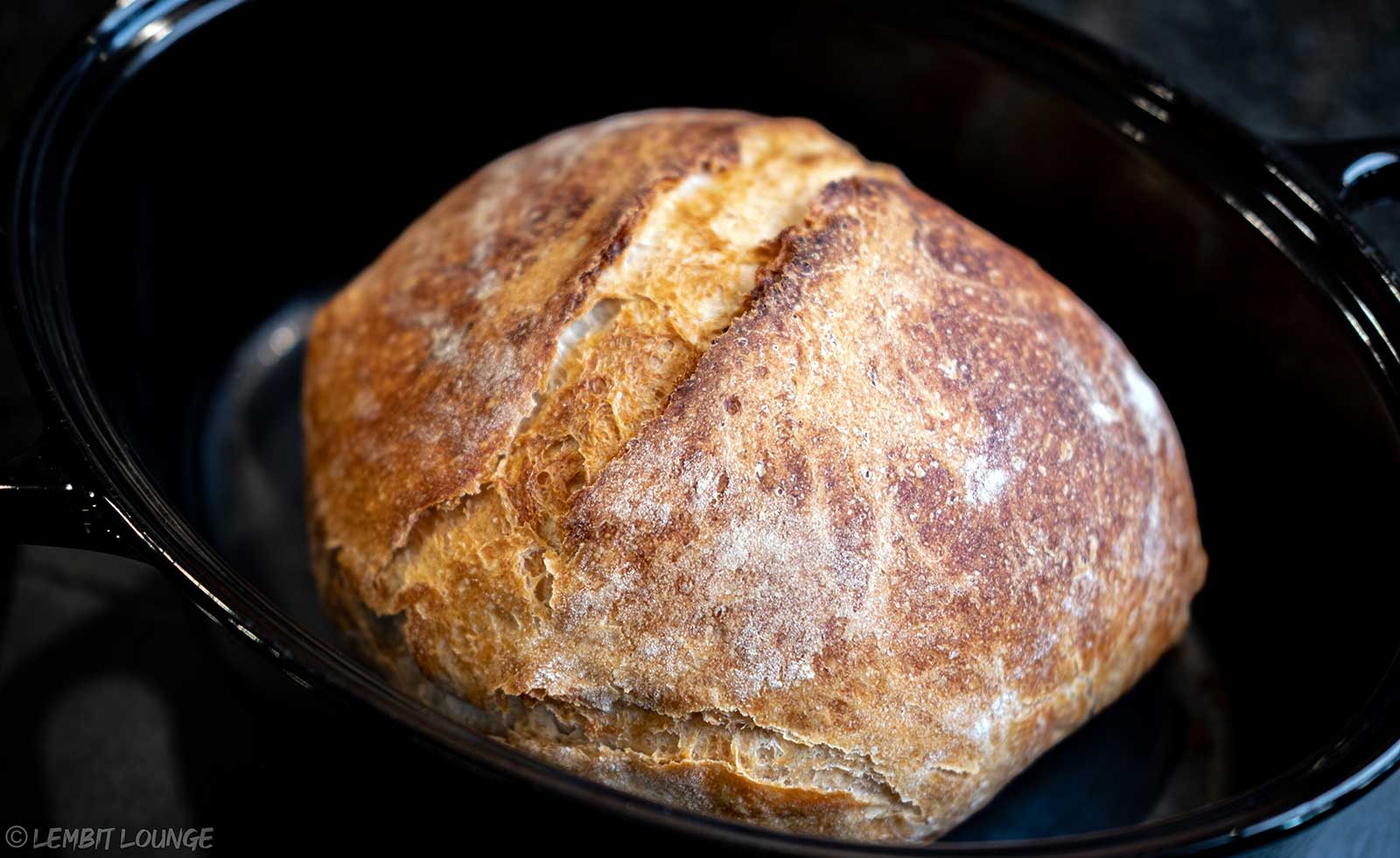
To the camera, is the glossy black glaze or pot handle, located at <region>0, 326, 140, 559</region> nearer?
pot handle, located at <region>0, 326, 140, 559</region>

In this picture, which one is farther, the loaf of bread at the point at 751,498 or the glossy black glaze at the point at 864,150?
the glossy black glaze at the point at 864,150

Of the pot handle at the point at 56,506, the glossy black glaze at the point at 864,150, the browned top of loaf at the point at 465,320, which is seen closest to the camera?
the pot handle at the point at 56,506

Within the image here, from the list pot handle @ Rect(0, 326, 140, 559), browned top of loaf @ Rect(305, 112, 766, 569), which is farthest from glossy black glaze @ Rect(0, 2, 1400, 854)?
browned top of loaf @ Rect(305, 112, 766, 569)

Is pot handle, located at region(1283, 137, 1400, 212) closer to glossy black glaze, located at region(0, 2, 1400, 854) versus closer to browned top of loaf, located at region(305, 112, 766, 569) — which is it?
glossy black glaze, located at region(0, 2, 1400, 854)

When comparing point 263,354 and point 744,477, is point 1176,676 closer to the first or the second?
point 744,477

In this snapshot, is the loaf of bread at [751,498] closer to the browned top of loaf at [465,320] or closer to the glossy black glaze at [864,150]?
the browned top of loaf at [465,320]

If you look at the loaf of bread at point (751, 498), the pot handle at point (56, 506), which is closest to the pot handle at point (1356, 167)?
the loaf of bread at point (751, 498)

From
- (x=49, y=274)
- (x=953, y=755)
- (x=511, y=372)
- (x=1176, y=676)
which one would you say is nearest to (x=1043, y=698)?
(x=953, y=755)
